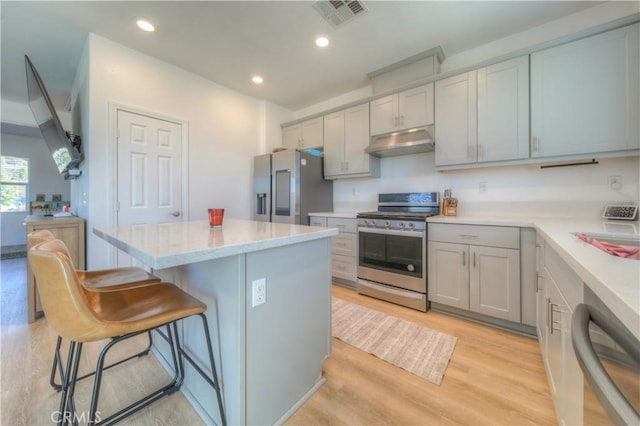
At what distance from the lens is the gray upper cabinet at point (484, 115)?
225 centimetres

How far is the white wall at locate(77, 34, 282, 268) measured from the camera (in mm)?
2568

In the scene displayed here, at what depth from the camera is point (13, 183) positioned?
5.43 metres

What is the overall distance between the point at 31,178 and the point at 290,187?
650cm

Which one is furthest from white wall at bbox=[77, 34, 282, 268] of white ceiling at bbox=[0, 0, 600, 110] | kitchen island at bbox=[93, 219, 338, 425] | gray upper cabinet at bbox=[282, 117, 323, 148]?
kitchen island at bbox=[93, 219, 338, 425]

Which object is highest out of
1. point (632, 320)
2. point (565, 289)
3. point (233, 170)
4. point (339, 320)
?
point (233, 170)

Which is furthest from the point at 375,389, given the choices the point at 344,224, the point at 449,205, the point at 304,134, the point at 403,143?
the point at 304,134

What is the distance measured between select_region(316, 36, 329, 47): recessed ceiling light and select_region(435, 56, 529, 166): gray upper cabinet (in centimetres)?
129

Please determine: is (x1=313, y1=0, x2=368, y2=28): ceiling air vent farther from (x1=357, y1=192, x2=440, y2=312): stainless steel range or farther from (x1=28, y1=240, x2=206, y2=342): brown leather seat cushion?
(x1=28, y1=240, x2=206, y2=342): brown leather seat cushion

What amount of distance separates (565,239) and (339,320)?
1766mm

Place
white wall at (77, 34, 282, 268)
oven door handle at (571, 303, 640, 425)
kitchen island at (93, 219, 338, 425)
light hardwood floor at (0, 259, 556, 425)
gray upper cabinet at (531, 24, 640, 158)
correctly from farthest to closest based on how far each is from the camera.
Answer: white wall at (77, 34, 282, 268)
gray upper cabinet at (531, 24, 640, 158)
light hardwood floor at (0, 259, 556, 425)
kitchen island at (93, 219, 338, 425)
oven door handle at (571, 303, 640, 425)

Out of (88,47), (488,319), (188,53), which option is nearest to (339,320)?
(488,319)

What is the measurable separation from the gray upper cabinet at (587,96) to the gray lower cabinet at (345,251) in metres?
1.94

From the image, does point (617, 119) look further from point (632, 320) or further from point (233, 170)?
point (233, 170)

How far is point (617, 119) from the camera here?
189cm
